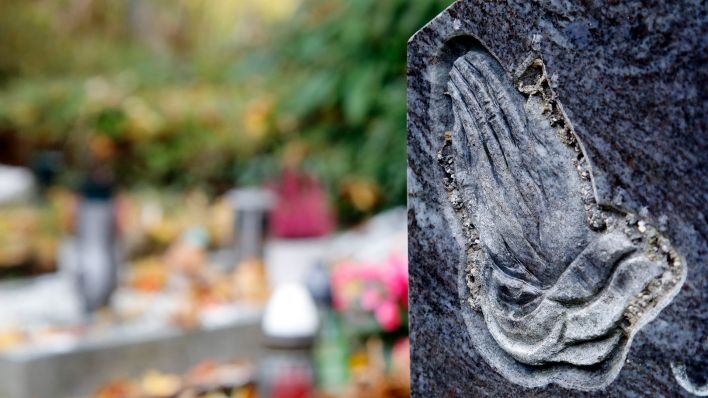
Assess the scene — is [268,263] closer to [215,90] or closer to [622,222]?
[622,222]

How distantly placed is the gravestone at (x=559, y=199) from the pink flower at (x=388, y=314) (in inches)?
71.8

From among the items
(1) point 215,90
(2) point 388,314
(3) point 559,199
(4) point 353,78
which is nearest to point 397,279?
(2) point 388,314

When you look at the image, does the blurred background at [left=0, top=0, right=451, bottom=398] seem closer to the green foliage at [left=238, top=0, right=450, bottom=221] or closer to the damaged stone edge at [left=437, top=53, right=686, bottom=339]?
the green foliage at [left=238, top=0, right=450, bottom=221]

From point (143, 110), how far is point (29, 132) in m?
2.68

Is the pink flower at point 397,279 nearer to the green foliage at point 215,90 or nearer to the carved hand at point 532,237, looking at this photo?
the green foliage at point 215,90

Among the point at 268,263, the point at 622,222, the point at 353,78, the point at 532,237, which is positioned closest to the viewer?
the point at 622,222

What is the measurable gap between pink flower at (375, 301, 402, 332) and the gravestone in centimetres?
182

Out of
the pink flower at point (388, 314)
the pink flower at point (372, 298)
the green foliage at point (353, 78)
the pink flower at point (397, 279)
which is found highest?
the green foliage at point (353, 78)

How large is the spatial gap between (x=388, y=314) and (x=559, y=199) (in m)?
2.21

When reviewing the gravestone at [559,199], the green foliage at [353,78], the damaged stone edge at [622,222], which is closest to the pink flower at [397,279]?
the green foliage at [353,78]

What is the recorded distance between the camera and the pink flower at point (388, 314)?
3699mm

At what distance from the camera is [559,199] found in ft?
5.09


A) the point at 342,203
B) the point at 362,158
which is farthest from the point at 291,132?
the point at 342,203

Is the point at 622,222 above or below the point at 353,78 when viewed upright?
below
